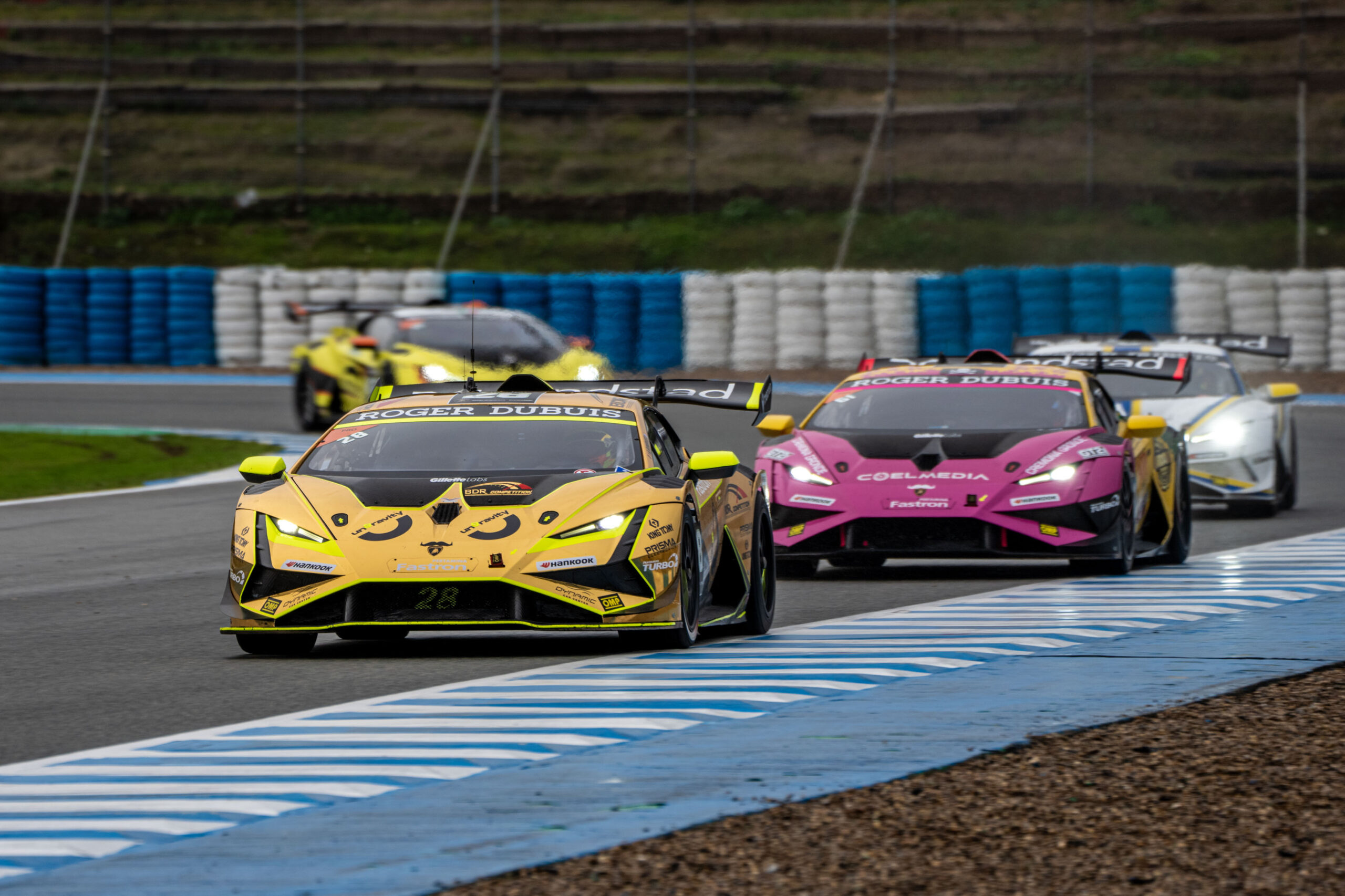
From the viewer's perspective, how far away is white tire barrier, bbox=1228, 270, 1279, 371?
32938mm

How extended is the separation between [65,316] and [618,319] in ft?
30.1

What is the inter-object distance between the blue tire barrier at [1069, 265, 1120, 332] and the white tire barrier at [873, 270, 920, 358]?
7.49ft

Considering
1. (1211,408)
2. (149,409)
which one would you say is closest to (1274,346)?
(1211,408)

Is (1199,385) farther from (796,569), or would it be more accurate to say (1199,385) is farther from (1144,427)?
(796,569)

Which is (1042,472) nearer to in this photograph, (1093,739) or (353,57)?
(1093,739)

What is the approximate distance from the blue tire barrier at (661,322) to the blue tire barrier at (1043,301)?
5034 mm

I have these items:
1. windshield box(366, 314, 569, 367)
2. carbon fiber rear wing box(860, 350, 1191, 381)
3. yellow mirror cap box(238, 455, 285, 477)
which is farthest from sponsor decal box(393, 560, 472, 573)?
windshield box(366, 314, 569, 367)

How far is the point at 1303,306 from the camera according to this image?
32969 millimetres

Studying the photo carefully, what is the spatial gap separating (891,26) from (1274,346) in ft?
90.8

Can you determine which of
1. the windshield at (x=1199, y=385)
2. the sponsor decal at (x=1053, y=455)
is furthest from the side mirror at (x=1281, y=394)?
the sponsor decal at (x=1053, y=455)

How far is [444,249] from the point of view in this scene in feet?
139

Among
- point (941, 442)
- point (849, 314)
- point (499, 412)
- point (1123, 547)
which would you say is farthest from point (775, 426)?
point (849, 314)

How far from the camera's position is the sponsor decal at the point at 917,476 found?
43.4ft

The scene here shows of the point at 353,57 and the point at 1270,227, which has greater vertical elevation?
the point at 353,57
